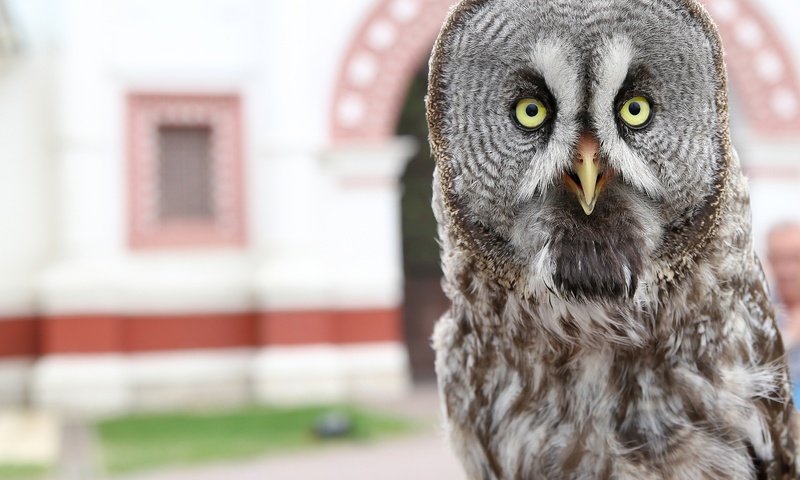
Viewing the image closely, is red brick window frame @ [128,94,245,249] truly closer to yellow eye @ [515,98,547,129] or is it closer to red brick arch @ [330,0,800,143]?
red brick arch @ [330,0,800,143]

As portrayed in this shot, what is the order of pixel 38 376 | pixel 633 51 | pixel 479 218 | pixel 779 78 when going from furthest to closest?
1. pixel 779 78
2. pixel 38 376
3. pixel 479 218
4. pixel 633 51

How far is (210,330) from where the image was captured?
9055 mm

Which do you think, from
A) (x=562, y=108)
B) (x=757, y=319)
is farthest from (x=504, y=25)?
(x=757, y=319)

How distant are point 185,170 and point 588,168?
7.97 meters

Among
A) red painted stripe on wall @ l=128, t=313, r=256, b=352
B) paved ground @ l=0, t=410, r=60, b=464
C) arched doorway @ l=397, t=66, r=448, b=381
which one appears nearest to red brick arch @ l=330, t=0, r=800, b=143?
red painted stripe on wall @ l=128, t=313, r=256, b=352

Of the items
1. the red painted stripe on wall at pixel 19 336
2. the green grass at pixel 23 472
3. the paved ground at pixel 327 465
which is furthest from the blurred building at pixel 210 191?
the green grass at pixel 23 472

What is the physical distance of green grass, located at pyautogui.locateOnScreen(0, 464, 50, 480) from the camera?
20.2 feet

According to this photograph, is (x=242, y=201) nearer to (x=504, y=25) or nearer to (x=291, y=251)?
(x=291, y=251)

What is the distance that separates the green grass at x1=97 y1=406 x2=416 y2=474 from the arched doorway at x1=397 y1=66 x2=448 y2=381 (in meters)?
3.12

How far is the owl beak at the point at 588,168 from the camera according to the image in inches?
63.7

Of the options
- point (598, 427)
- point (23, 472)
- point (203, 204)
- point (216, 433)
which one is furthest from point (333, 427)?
point (598, 427)

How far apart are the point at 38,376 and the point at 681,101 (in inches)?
317

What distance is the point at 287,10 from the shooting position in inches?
350

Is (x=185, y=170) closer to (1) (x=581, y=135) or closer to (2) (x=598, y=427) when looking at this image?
(2) (x=598, y=427)
